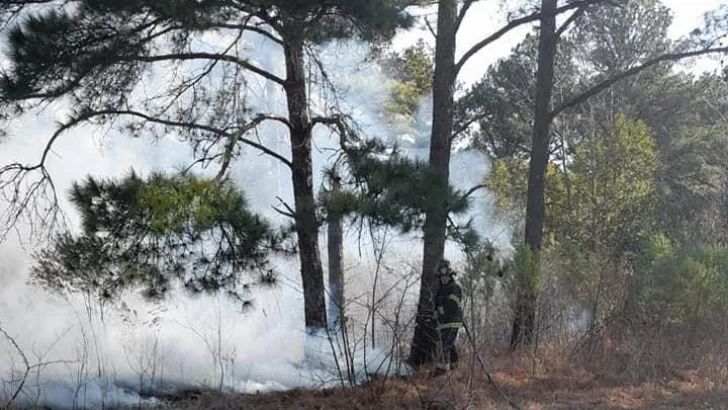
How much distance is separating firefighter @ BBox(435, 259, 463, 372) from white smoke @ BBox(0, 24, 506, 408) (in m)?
0.44

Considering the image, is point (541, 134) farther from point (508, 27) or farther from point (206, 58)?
point (206, 58)

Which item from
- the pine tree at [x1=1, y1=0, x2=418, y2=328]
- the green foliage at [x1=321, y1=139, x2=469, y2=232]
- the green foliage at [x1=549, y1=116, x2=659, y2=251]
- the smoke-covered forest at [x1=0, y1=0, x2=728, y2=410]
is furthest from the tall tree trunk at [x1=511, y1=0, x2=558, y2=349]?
the green foliage at [x1=549, y1=116, x2=659, y2=251]

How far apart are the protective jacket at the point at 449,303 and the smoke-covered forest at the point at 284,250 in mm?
56

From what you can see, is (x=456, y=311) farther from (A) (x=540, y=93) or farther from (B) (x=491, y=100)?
(B) (x=491, y=100)

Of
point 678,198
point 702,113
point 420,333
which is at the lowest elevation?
point 420,333

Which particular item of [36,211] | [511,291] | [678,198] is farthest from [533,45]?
[36,211]

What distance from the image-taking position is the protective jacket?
9328 mm

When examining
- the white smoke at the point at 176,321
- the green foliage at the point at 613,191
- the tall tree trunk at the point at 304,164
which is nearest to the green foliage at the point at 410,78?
the green foliage at the point at 613,191

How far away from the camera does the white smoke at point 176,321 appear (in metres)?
9.47

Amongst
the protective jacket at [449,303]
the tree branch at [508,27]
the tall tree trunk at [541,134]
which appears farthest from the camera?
the tall tree trunk at [541,134]

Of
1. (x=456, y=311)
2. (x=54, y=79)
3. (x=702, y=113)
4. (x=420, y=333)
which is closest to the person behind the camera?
(x=54, y=79)

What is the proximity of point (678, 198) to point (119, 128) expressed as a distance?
1960 cm

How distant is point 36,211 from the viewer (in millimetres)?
8648

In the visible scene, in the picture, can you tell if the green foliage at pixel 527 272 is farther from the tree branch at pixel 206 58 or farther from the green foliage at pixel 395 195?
the tree branch at pixel 206 58
